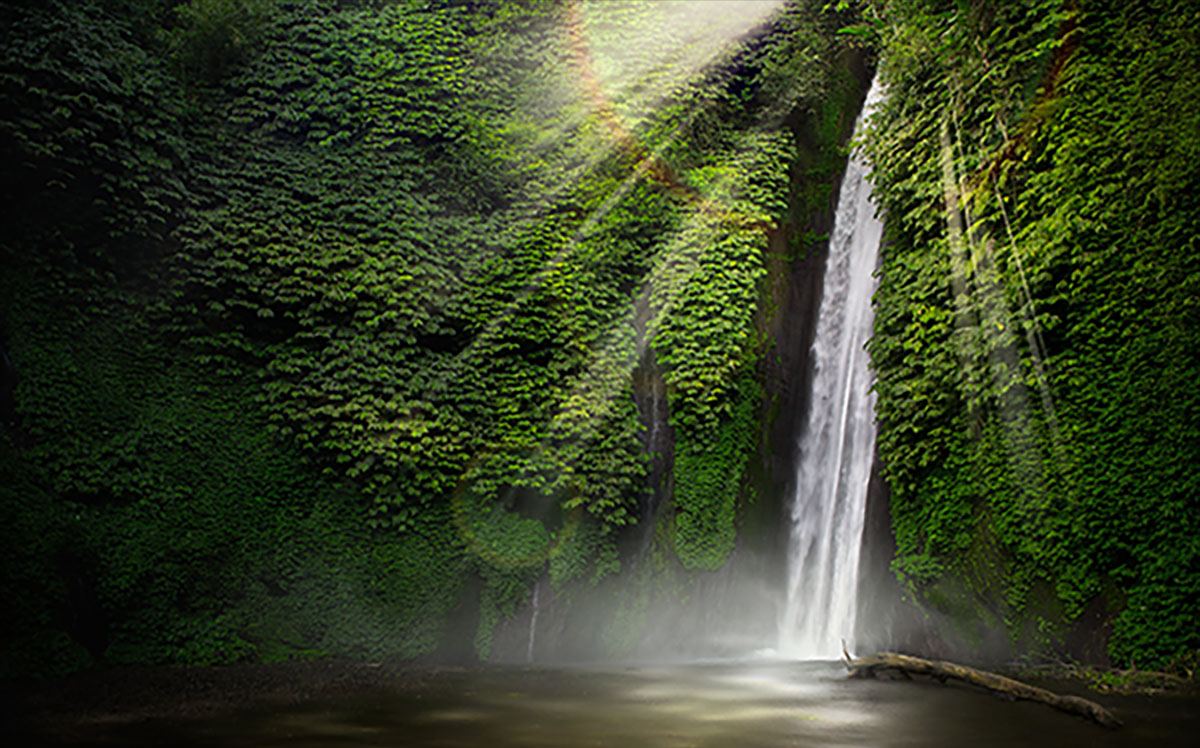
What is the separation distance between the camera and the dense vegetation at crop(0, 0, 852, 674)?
7.64 m

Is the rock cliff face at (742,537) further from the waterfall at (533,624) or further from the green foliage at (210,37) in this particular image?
the green foliage at (210,37)

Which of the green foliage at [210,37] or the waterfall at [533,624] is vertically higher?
the green foliage at [210,37]

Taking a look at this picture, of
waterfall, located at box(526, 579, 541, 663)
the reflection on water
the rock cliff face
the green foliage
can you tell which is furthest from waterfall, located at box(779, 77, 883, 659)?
the green foliage

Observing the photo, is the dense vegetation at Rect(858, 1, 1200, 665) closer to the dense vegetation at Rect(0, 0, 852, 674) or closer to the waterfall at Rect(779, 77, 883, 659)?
the waterfall at Rect(779, 77, 883, 659)

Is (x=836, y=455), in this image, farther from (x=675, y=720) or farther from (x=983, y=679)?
(x=675, y=720)

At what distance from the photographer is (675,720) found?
4.88 meters

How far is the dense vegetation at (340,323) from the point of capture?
764 centimetres

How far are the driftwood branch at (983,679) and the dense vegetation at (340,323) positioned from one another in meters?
3.10

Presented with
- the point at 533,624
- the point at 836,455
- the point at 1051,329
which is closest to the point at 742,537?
the point at 836,455

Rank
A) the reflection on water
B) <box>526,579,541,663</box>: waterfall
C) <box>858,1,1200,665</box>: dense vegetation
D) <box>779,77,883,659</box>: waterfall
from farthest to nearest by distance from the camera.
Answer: <box>779,77,883,659</box>: waterfall
<box>526,579,541,663</box>: waterfall
<box>858,1,1200,665</box>: dense vegetation
the reflection on water

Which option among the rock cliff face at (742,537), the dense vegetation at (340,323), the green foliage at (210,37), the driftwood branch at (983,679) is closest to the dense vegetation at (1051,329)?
the driftwood branch at (983,679)

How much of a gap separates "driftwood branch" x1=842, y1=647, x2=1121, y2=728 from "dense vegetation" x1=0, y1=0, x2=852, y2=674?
3.10m

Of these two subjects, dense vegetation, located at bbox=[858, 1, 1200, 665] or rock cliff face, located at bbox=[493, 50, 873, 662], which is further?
rock cliff face, located at bbox=[493, 50, 873, 662]

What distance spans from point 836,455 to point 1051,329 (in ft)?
12.2
